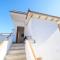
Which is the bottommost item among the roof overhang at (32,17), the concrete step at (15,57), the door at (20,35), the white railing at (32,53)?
the concrete step at (15,57)

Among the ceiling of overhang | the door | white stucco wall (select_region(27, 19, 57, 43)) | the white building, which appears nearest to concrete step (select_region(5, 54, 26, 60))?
the white building

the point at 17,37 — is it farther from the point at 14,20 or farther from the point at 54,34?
the point at 54,34

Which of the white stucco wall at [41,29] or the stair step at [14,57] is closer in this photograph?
the stair step at [14,57]

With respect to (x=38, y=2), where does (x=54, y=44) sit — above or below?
below

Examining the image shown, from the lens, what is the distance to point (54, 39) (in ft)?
27.7

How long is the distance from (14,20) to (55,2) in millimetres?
4794

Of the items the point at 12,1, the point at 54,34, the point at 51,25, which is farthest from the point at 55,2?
the point at 12,1

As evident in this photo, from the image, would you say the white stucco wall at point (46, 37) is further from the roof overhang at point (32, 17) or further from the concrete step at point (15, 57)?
the concrete step at point (15, 57)

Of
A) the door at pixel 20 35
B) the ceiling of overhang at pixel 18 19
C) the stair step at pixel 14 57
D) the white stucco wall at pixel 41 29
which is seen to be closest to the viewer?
the stair step at pixel 14 57

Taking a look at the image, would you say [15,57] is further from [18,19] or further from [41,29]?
[18,19]

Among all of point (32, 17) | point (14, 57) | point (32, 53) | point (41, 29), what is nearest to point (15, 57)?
point (14, 57)

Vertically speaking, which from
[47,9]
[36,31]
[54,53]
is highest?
[47,9]

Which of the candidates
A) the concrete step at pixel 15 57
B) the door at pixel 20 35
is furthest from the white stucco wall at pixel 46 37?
the door at pixel 20 35

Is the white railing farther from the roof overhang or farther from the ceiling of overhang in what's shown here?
the ceiling of overhang
